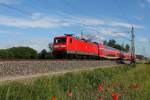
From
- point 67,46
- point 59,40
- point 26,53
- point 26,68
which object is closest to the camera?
point 26,68

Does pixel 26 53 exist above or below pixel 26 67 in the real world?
above

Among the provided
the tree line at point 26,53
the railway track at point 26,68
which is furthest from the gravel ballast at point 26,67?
the tree line at point 26,53

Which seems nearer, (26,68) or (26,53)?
(26,68)

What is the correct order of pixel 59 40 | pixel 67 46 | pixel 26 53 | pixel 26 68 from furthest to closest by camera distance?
pixel 26 53 → pixel 59 40 → pixel 67 46 → pixel 26 68

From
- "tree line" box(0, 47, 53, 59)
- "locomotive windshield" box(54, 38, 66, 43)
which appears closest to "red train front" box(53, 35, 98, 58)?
"locomotive windshield" box(54, 38, 66, 43)

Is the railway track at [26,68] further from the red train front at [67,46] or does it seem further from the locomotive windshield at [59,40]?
the locomotive windshield at [59,40]

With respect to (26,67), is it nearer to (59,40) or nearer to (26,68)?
(26,68)

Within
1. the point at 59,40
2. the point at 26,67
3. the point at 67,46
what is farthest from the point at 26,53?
the point at 26,67

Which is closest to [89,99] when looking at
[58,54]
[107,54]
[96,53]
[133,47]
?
[58,54]

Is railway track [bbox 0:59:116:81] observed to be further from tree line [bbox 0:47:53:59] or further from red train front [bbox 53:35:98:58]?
tree line [bbox 0:47:53:59]

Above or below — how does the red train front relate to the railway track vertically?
above

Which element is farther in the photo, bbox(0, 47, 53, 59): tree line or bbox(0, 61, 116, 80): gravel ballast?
bbox(0, 47, 53, 59): tree line

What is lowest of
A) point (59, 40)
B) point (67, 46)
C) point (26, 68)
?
point (26, 68)

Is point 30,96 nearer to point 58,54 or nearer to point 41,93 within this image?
point 41,93
